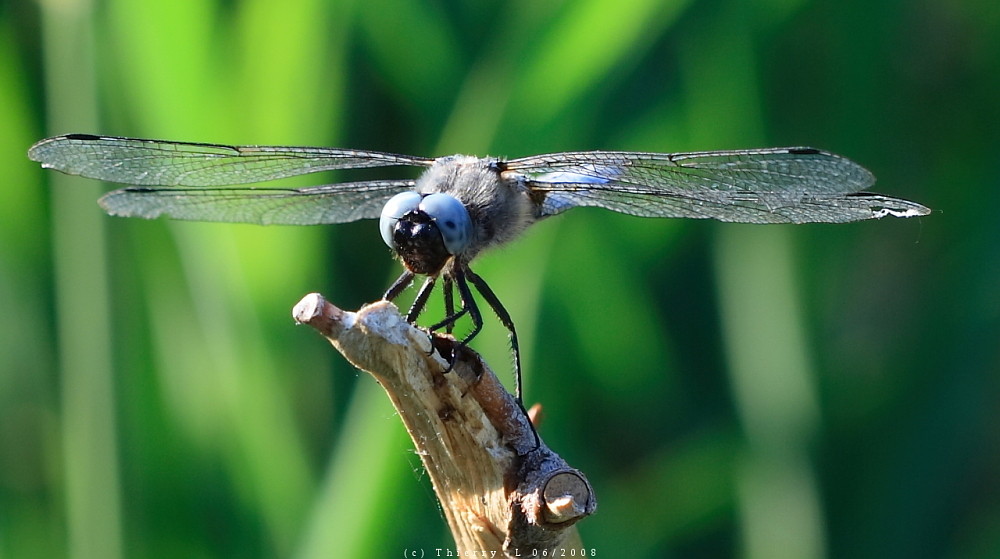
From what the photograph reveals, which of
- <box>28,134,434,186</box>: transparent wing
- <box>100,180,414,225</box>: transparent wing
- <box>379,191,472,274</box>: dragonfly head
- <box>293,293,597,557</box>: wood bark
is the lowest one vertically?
<box>293,293,597,557</box>: wood bark

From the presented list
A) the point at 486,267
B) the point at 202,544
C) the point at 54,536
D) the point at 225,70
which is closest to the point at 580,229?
the point at 486,267

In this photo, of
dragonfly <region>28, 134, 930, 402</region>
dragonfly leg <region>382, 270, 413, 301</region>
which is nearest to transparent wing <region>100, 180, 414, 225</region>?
dragonfly <region>28, 134, 930, 402</region>

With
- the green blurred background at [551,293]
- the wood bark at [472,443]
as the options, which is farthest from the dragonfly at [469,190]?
the wood bark at [472,443]

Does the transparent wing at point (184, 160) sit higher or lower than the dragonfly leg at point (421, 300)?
higher

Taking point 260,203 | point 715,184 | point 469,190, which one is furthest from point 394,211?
point 715,184

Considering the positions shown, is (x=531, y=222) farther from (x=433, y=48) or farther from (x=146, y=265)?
(x=146, y=265)

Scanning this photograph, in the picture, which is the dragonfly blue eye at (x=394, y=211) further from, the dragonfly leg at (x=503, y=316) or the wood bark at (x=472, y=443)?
the wood bark at (x=472, y=443)

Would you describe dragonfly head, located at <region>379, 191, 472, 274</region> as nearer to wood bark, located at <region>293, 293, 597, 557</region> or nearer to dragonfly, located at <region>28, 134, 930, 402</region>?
dragonfly, located at <region>28, 134, 930, 402</region>
